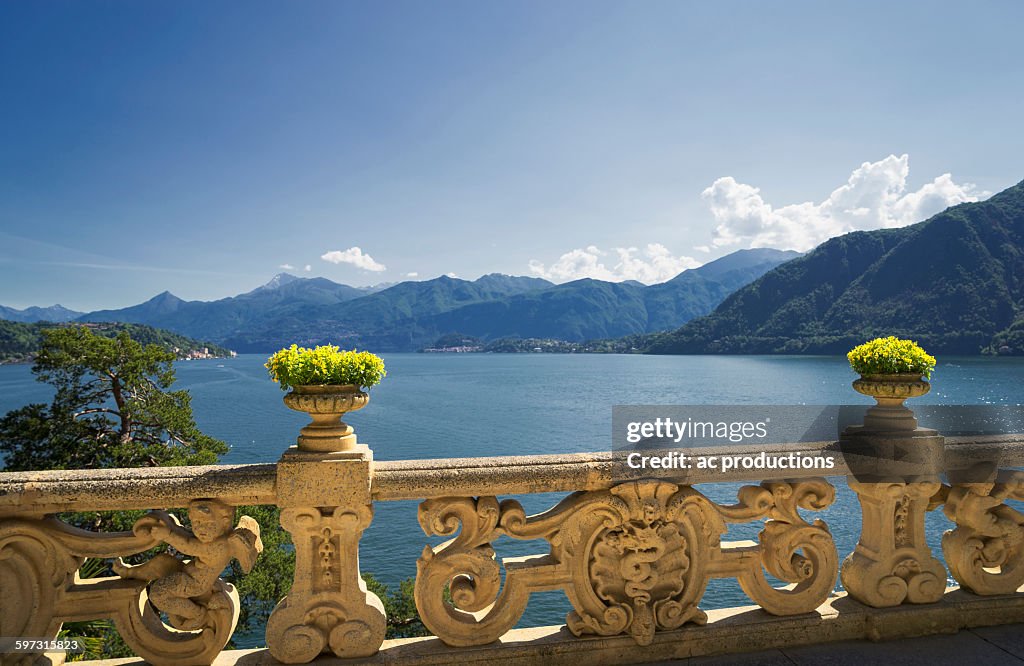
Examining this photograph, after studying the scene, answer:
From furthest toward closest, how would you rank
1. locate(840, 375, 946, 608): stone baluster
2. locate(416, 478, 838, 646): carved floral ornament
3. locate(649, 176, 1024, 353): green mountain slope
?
locate(649, 176, 1024, 353): green mountain slope → locate(840, 375, 946, 608): stone baluster → locate(416, 478, 838, 646): carved floral ornament

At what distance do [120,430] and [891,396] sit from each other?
69.3 ft

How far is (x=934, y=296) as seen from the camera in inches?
6147

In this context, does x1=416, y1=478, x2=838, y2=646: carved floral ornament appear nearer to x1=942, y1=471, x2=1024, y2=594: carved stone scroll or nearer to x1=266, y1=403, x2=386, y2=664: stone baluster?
x1=266, y1=403, x2=386, y2=664: stone baluster

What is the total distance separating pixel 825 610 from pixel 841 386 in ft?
317

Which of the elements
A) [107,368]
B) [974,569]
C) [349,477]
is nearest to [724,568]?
[974,569]

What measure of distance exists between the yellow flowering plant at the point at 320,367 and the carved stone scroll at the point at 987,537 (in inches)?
Answer: 158

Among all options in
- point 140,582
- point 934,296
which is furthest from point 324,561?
point 934,296

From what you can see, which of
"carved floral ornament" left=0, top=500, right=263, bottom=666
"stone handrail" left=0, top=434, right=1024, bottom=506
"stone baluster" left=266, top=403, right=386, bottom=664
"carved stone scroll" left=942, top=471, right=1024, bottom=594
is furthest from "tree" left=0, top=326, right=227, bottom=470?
"carved stone scroll" left=942, top=471, right=1024, bottom=594

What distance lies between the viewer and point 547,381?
117m

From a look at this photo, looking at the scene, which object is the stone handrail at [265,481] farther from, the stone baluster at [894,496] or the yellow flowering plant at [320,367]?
the yellow flowering plant at [320,367]

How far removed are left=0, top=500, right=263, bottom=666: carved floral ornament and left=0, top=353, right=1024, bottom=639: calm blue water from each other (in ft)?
54.8

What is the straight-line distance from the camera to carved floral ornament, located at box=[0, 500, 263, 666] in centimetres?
302

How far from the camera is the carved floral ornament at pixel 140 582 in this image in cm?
302

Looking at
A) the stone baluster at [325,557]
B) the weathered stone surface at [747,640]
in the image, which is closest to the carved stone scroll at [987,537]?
the weathered stone surface at [747,640]
